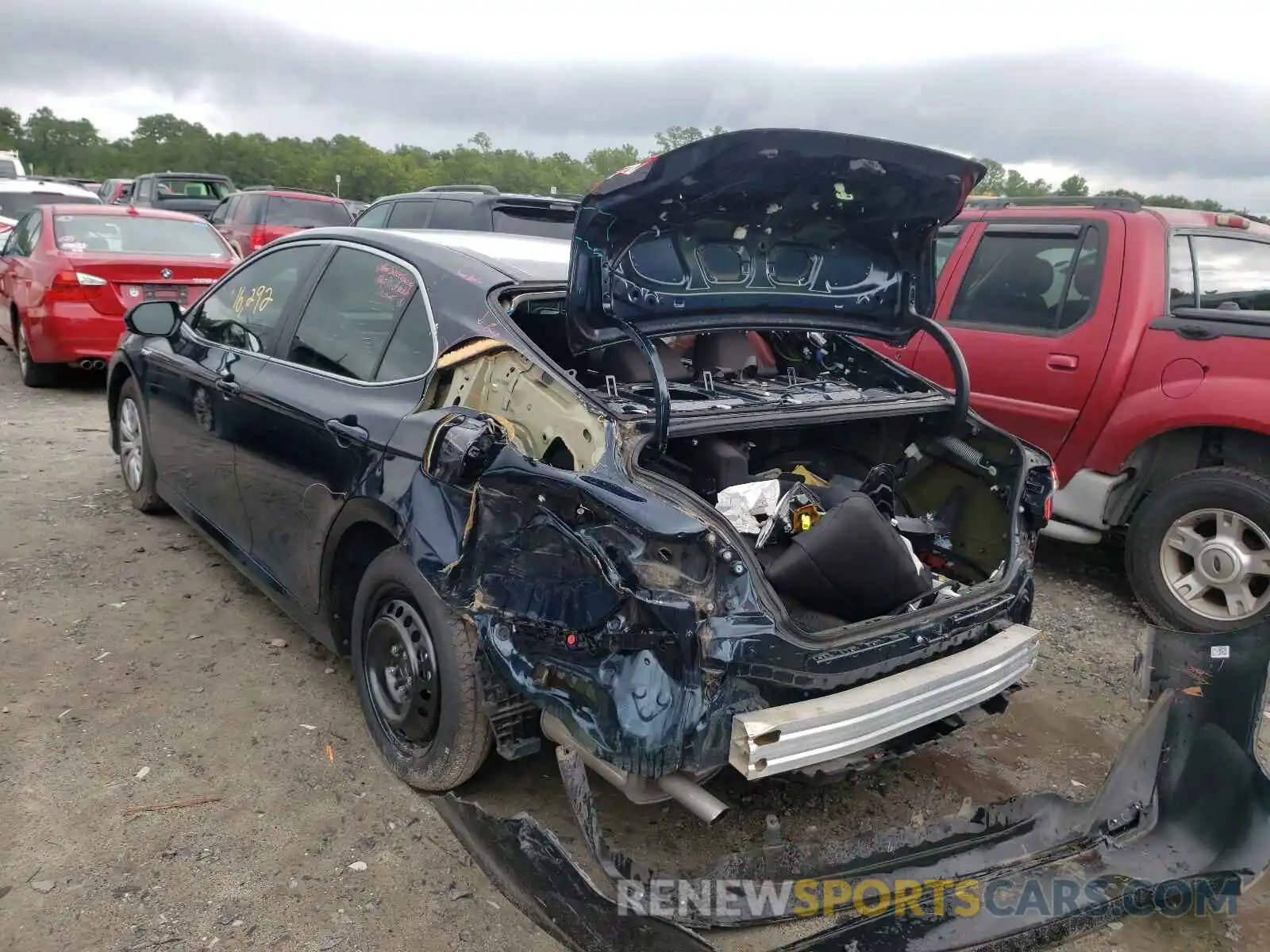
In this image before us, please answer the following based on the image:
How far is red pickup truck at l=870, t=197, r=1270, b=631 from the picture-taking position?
164 inches

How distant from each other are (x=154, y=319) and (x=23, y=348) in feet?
17.3

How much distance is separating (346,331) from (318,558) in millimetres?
841

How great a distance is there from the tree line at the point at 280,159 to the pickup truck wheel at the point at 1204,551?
1297 inches

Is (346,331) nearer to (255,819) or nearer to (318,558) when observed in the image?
(318,558)

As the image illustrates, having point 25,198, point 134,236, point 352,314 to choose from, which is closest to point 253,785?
point 352,314

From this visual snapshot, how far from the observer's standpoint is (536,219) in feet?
27.0

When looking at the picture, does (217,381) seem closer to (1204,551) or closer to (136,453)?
(136,453)

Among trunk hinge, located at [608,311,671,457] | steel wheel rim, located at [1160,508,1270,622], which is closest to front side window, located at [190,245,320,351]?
trunk hinge, located at [608,311,671,457]

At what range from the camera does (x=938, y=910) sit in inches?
86.4

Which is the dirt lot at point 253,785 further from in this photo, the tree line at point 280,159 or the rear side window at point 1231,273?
the tree line at point 280,159

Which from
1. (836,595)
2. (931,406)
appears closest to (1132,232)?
(931,406)

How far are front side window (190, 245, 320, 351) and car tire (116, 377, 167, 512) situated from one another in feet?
2.83

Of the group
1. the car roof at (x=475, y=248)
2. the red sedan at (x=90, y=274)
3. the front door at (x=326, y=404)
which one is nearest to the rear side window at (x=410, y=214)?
the red sedan at (x=90, y=274)

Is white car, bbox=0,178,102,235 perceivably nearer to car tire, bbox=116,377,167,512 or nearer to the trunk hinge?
car tire, bbox=116,377,167,512
